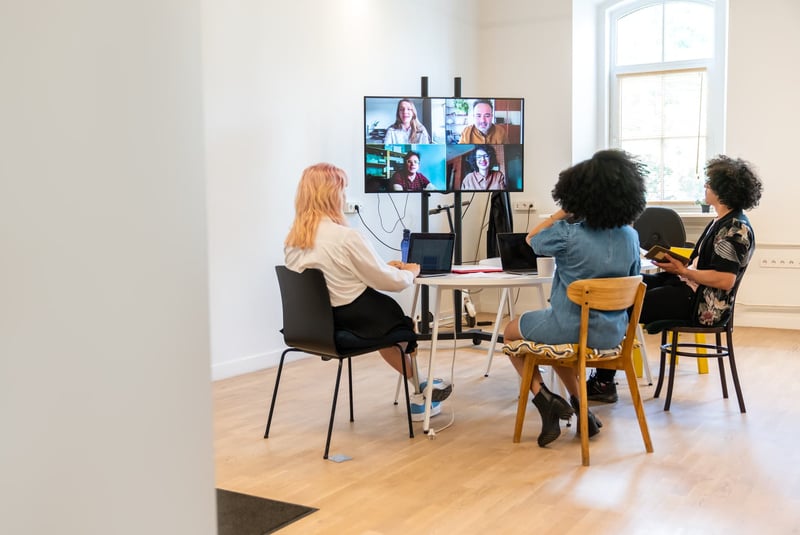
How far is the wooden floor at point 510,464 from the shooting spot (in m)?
2.69

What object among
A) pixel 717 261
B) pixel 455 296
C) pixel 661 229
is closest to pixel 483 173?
pixel 455 296

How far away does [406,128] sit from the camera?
218 inches

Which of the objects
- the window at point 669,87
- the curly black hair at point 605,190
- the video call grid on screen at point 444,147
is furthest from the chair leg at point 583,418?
the window at point 669,87

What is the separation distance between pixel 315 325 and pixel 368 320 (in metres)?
0.23

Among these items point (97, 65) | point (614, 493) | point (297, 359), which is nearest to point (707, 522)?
point (614, 493)

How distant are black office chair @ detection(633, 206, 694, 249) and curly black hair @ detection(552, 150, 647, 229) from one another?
2.76 metres

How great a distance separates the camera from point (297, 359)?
558 centimetres

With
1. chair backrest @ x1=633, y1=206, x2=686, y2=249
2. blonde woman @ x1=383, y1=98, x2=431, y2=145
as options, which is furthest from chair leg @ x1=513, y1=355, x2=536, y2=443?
chair backrest @ x1=633, y1=206, x2=686, y2=249

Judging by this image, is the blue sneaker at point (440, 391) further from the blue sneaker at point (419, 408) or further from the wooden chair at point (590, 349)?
the wooden chair at point (590, 349)

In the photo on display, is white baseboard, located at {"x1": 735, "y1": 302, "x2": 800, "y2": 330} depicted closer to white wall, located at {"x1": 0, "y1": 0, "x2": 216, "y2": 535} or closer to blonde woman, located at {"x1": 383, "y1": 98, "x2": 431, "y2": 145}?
blonde woman, located at {"x1": 383, "y1": 98, "x2": 431, "y2": 145}

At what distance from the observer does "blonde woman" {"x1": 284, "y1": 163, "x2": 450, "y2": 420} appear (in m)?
3.49

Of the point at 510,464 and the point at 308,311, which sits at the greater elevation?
the point at 308,311

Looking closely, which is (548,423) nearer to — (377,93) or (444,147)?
(444,147)

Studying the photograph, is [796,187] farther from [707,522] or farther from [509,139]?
[707,522]
